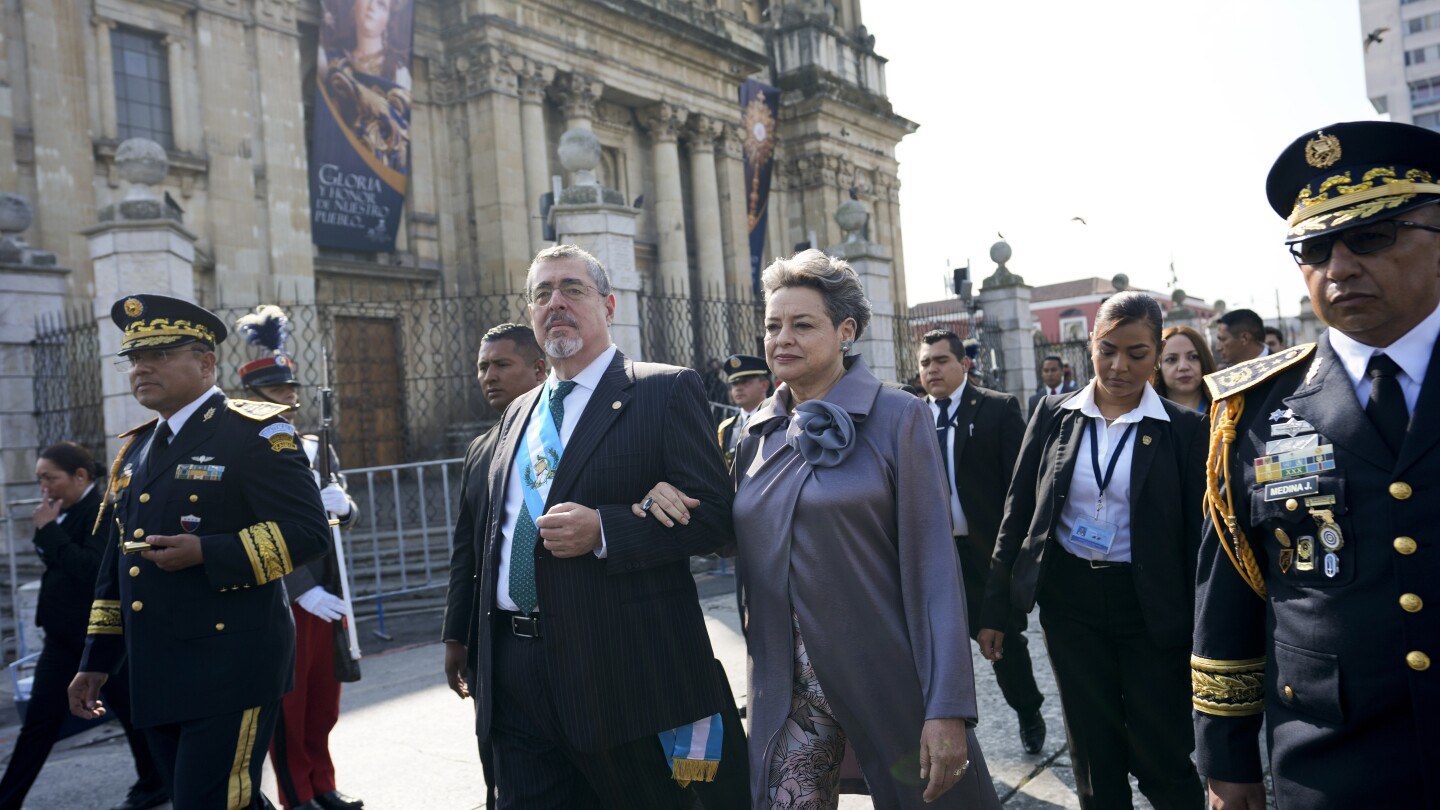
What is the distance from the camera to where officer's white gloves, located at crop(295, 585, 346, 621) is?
4.72 meters

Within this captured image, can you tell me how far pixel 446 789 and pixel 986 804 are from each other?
308 cm

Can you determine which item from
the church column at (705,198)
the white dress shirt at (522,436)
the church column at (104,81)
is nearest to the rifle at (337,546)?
the white dress shirt at (522,436)

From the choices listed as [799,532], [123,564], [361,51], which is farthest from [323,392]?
[361,51]

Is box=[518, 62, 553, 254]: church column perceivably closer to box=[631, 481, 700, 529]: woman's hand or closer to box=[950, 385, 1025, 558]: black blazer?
box=[950, 385, 1025, 558]: black blazer

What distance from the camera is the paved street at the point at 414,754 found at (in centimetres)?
453

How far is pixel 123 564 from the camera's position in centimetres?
358

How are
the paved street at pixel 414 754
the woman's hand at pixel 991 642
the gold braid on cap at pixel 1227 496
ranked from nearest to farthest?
the gold braid on cap at pixel 1227 496, the woman's hand at pixel 991 642, the paved street at pixel 414 754

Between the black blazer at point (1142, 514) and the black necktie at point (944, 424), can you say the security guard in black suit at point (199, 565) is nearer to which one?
the black blazer at point (1142, 514)

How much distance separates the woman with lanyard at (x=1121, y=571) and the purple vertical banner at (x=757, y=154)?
72.9ft

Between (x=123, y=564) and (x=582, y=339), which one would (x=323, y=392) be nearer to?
(x=123, y=564)

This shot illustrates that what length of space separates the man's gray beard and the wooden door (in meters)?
14.0

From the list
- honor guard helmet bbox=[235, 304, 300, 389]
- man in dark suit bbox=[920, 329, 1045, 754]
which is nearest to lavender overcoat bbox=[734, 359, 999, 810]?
man in dark suit bbox=[920, 329, 1045, 754]

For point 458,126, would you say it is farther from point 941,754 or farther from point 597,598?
point 941,754

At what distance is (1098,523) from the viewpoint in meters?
3.60
